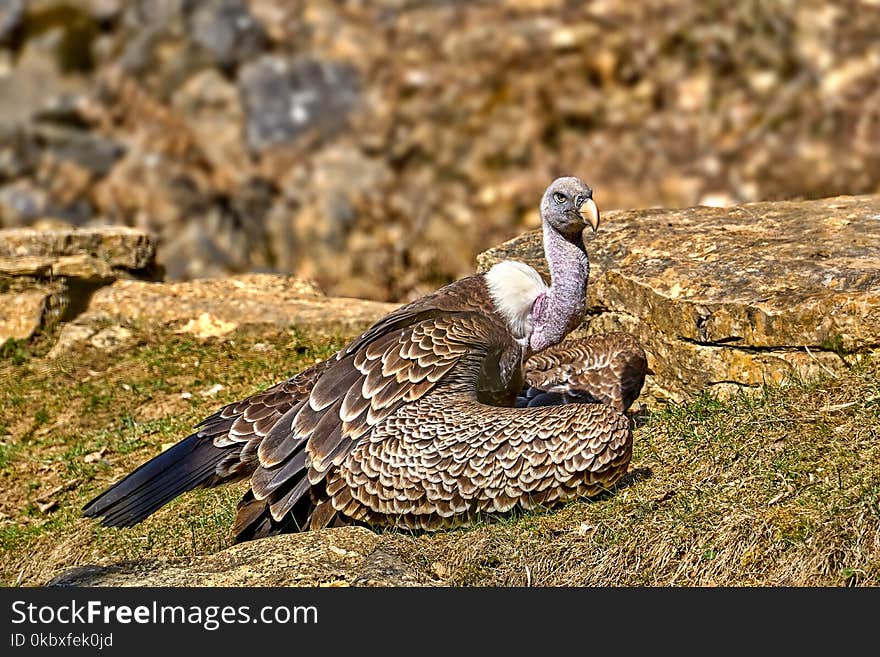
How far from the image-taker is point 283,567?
17.7ft

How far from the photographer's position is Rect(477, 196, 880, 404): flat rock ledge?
662 cm

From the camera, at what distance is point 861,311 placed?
646 centimetres

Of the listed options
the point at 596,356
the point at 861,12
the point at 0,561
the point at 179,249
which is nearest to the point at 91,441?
the point at 0,561

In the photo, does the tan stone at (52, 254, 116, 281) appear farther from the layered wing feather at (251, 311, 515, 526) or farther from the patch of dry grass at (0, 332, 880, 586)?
the layered wing feather at (251, 311, 515, 526)

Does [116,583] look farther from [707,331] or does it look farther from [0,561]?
[707,331]

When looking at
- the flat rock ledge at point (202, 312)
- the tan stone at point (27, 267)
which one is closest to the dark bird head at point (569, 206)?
the flat rock ledge at point (202, 312)

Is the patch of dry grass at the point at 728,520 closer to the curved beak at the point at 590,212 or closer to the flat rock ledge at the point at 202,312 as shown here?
the curved beak at the point at 590,212

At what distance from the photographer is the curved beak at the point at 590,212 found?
20.7ft

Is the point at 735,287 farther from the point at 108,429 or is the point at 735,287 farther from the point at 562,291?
the point at 108,429

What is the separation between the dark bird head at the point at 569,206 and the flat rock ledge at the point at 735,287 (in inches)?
39.1

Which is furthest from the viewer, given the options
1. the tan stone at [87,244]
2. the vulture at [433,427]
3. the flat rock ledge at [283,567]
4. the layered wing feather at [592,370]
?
the tan stone at [87,244]

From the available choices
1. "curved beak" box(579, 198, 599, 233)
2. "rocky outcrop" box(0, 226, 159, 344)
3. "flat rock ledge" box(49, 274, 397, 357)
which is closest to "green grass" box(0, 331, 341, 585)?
"flat rock ledge" box(49, 274, 397, 357)

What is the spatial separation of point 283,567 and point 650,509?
1605mm

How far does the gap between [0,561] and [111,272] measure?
374 centimetres
